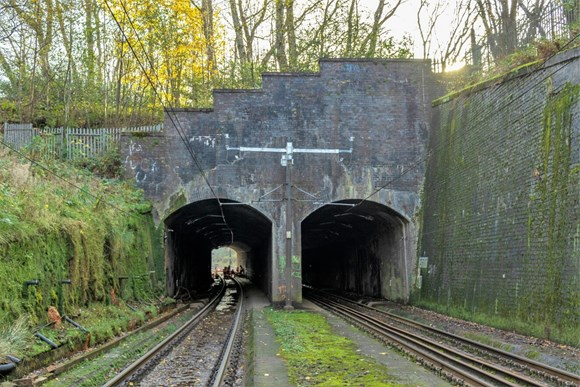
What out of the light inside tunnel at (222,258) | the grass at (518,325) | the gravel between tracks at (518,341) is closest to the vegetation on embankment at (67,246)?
the gravel between tracks at (518,341)

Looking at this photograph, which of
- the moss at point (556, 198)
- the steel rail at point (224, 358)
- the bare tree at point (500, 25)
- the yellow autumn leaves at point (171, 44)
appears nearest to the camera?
the steel rail at point (224, 358)

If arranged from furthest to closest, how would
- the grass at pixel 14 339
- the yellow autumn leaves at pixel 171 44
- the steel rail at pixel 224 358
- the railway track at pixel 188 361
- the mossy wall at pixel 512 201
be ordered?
Answer: the yellow autumn leaves at pixel 171 44, the mossy wall at pixel 512 201, the railway track at pixel 188 361, the steel rail at pixel 224 358, the grass at pixel 14 339

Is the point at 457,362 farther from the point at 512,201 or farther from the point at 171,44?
the point at 171,44

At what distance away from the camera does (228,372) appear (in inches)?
370

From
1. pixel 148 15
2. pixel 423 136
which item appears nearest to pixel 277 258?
pixel 423 136

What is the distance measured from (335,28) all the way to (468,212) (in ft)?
49.8

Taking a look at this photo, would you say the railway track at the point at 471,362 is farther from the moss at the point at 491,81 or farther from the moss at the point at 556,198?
the moss at the point at 491,81

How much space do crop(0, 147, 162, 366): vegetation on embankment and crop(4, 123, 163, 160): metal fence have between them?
4.75ft

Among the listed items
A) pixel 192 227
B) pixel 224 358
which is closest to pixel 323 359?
pixel 224 358

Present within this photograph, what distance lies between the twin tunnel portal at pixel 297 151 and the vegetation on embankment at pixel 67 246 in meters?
2.00

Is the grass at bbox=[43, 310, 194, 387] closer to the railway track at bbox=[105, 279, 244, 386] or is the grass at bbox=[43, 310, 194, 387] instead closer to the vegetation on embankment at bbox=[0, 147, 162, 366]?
the railway track at bbox=[105, 279, 244, 386]

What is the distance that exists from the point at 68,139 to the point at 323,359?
14616 mm

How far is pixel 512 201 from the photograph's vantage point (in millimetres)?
12828

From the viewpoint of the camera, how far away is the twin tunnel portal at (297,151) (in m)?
19.4
